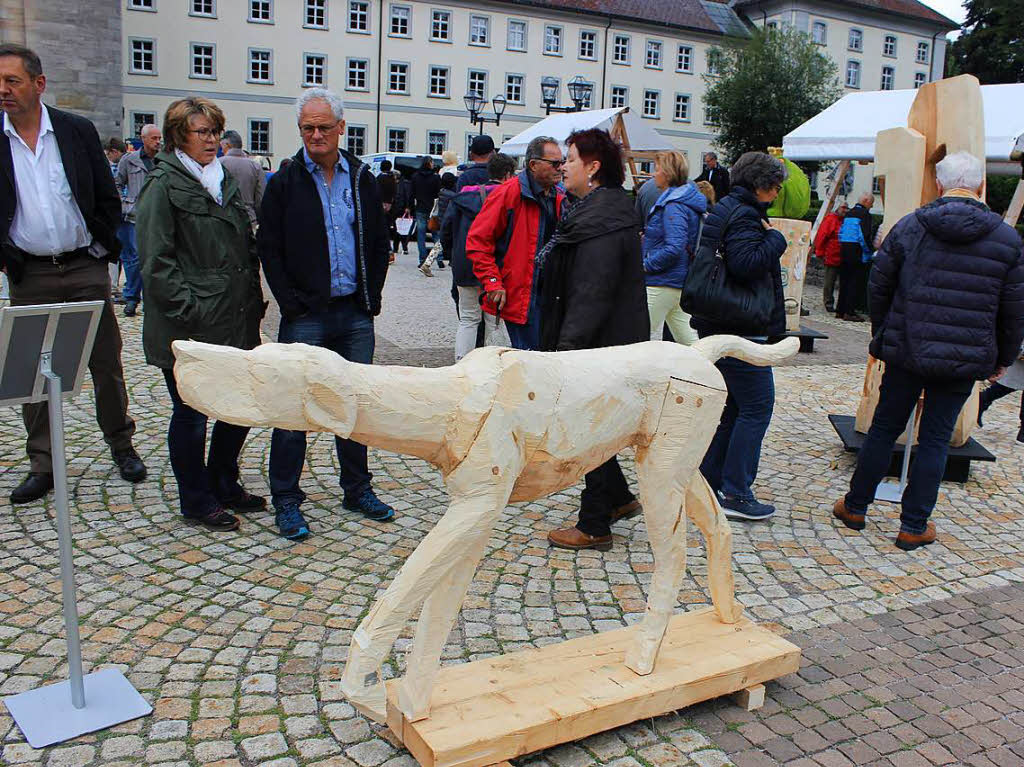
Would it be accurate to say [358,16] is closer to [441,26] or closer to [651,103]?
[441,26]

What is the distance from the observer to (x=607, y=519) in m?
4.68

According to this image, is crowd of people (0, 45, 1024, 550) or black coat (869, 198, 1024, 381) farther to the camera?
black coat (869, 198, 1024, 381)

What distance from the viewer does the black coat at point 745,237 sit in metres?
4.79

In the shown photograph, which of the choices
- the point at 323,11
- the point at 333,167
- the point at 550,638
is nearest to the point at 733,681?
the point at 550,638

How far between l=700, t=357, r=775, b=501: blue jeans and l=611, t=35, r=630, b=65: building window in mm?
49570

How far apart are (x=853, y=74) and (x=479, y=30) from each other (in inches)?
1004

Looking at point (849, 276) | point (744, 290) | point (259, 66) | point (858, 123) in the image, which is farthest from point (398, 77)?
point (744, 290)

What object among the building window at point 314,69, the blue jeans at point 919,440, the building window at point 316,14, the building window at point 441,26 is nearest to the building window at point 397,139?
the building window at point 314,69

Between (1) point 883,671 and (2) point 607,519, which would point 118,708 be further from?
(1) point 883,671

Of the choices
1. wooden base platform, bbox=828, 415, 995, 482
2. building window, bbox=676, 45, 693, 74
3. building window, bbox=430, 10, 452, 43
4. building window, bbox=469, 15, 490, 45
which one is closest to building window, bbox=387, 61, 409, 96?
building window, bbox=430, 10, 452, 43

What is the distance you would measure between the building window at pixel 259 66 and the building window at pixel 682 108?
24.2 m

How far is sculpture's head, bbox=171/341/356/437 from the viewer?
7.59ft

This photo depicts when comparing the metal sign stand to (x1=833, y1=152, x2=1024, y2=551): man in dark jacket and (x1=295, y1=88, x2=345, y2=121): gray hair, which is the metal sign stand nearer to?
(x1=295, y1=88, x2=345, y2=121): gray hair

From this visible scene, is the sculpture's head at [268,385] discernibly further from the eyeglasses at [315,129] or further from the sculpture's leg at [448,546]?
the eyeglasses at [315,129]
